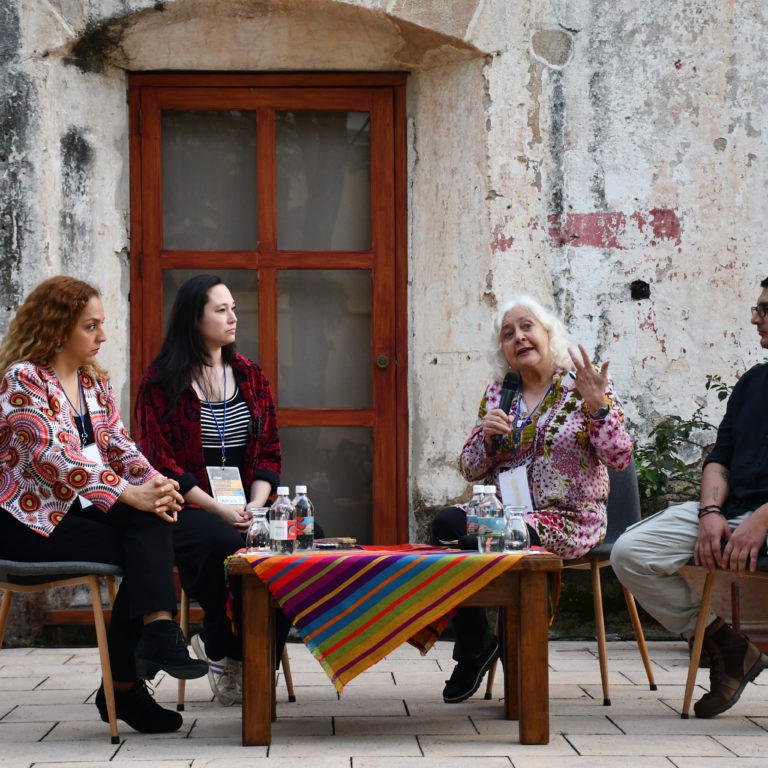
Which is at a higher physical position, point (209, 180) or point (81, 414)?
point (209, 180)

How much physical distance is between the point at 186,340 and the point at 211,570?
35.0 inches

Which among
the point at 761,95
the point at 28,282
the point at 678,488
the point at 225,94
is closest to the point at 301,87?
the point at 225,94

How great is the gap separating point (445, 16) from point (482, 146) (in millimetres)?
596

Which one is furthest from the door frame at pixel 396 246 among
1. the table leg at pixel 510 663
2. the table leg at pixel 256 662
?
the table leg at pixel 256 662

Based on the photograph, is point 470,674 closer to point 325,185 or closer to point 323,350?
point 323,350

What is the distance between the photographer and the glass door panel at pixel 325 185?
5660mm

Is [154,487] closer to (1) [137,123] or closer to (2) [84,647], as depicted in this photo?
(2) [84,647]

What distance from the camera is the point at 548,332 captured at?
4180 millimetres

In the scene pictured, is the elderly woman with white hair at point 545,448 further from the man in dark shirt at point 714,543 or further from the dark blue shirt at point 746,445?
the dark blue shirt at point 746,445

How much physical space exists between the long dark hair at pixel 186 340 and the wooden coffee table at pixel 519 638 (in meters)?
1.06

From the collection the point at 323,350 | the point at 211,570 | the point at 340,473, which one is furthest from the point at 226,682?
the point at 323,350

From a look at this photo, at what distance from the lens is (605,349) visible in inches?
213

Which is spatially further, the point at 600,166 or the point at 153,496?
the point at 600,166

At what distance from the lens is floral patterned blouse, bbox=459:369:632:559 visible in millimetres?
3885
